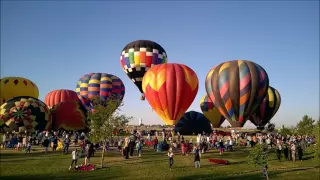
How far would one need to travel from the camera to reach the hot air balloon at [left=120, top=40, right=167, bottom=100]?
43.3 m

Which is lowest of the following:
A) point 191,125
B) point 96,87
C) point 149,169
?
point 149,169

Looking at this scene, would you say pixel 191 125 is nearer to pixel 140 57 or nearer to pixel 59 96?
pixel 140 57

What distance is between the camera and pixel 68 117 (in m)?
43.5

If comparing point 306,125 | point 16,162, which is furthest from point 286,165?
point 306,125

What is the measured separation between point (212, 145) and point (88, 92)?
80.7ft

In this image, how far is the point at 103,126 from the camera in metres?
20.5

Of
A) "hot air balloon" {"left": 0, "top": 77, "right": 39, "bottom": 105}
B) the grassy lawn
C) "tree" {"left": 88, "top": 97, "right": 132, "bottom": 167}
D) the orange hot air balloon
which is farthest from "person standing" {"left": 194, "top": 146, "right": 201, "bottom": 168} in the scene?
"hot air balloon" {"left": 0, "top": 77, "right": 39, "bottom": 105}

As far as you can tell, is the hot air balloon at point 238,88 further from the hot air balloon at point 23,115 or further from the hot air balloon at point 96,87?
the hot air balloon at point 23,115

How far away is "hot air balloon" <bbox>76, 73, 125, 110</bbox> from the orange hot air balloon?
1487 centimetres

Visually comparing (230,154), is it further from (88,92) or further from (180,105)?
(88,92)

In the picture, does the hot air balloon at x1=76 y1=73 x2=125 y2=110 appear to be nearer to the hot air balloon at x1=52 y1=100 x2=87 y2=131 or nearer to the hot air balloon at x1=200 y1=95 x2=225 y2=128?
the hot air balloon at x1=52 y1=100 x2=87 y2=131

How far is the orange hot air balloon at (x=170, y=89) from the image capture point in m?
31.8

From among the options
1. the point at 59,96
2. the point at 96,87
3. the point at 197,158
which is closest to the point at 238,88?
the point at 197,158

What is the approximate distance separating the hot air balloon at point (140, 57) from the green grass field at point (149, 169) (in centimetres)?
2186
